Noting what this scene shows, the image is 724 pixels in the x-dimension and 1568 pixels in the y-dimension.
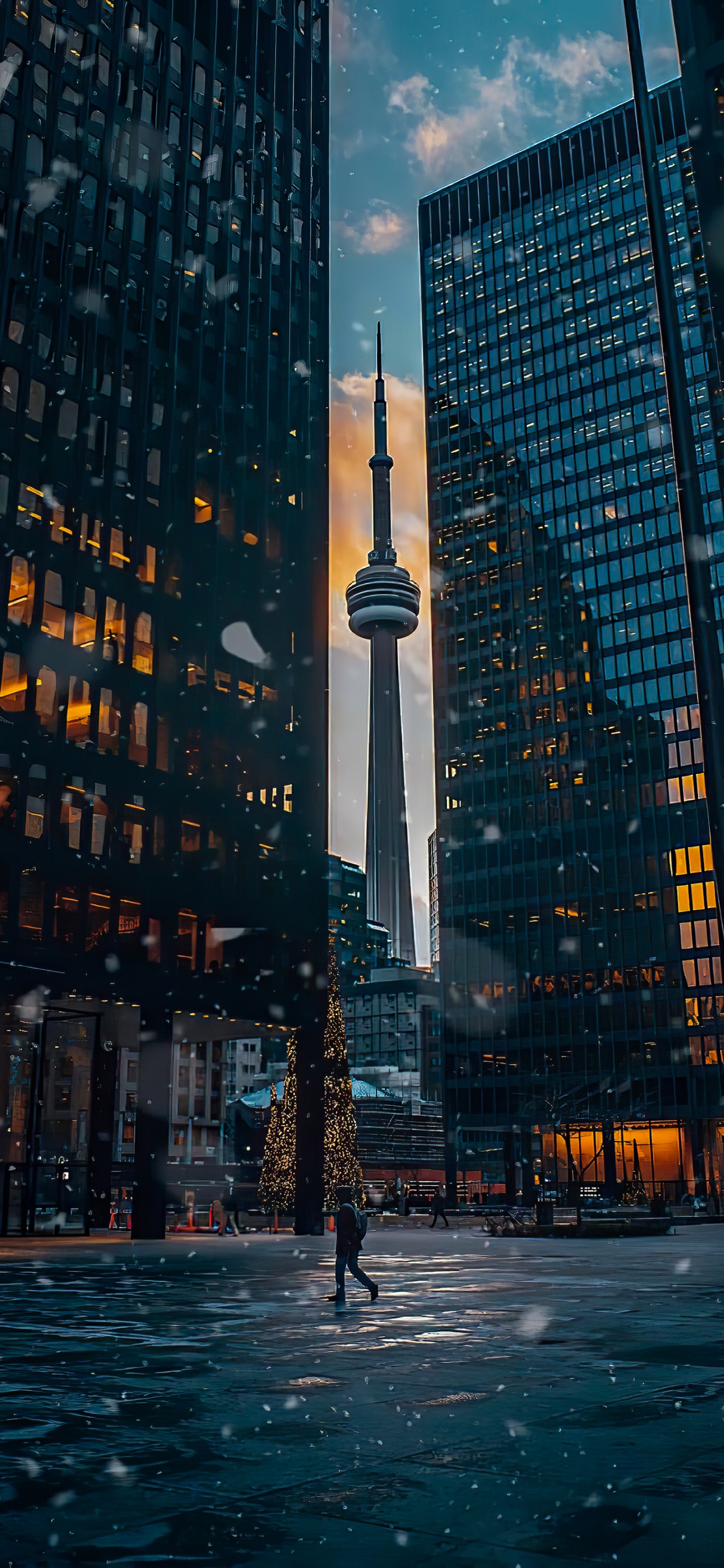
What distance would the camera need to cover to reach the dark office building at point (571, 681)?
368ft

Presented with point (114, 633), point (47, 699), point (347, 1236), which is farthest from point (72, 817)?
point (347, 1236)

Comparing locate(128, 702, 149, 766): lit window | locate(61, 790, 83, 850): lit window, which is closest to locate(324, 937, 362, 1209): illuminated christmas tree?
locate(128, 702, 149, 766): lit window

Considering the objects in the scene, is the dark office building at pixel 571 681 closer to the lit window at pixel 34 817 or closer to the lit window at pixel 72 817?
the lit window at pixel 72 817

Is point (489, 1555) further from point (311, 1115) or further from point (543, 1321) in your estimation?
point (311, 1115)

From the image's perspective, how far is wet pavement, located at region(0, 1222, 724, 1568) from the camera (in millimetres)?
6277

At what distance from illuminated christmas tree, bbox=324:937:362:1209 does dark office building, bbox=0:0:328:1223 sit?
356 centimetres

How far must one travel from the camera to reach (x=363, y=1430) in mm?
9008

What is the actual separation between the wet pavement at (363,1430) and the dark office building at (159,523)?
66.6 ft

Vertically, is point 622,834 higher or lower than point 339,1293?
higher

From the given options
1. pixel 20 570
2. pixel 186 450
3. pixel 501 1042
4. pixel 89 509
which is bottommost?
pixel 501 1042

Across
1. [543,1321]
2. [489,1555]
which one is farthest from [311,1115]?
[489,1555]

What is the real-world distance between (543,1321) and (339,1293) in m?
3.64

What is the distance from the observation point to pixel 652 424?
12288 cm

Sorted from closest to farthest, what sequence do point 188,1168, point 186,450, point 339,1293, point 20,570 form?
point 339,1293 < point 20,570 < point 186,450 < point 188,1168
